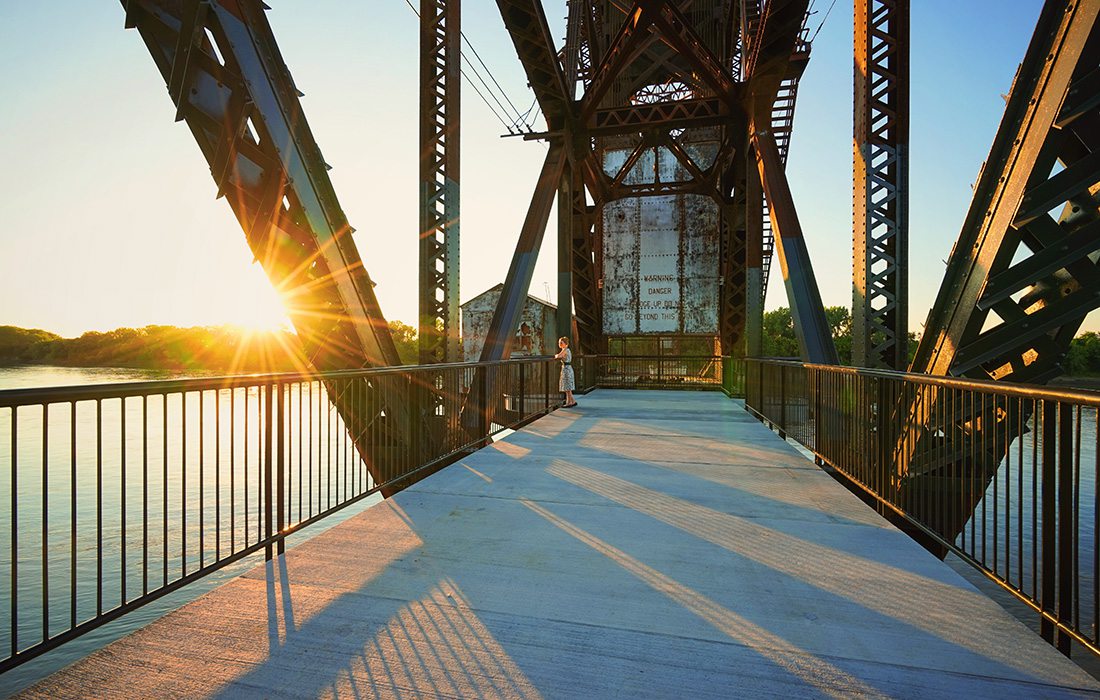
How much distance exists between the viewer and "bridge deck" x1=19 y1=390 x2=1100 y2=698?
7.65 feet

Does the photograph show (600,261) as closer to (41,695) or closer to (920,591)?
(920,591)

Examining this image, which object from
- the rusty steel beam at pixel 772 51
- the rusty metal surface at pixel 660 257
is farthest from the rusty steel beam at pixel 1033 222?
the rusty metal surface at pixel 660 257

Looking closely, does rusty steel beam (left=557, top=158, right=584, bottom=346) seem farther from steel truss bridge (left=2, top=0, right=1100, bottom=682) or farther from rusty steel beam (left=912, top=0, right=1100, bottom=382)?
rusty steel beam (left=912, top=0, right=1100, bottom=382)

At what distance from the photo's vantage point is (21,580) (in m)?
8.55

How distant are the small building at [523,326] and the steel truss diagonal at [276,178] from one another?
2709 centimetres

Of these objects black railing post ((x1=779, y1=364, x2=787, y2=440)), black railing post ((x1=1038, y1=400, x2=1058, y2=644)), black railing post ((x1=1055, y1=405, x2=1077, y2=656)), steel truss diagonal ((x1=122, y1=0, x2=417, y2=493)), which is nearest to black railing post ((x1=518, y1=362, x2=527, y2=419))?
steel truss diagonal ((x1=122, y1=0, x2=417, y2=493))

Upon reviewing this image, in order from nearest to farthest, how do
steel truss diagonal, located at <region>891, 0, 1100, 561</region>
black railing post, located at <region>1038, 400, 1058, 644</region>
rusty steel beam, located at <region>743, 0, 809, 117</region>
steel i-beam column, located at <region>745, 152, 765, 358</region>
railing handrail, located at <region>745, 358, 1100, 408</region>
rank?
railing handrail, located at <region>745, 358, 1100, 408</region> < black railing post, located at <region>1038, 400, 1058, 644</region> < steel truss diagonal, located at <region>891, 0, 1100, 561</region> < rusty steel beam, located at <region>743, 0, 809, 117</region> < steel i-beam column, located at <region>745, 152, 765, 358</region>

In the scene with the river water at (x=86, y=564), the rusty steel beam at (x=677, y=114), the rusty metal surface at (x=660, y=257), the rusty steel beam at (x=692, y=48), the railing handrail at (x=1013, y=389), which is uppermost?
the rusty steel beam at (x=692, y=48)

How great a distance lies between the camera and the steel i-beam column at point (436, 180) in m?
7.77

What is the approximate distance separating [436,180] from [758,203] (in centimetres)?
965

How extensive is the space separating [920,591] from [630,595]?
174 centimetres

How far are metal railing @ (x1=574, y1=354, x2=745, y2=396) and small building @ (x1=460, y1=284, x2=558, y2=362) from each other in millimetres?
12386

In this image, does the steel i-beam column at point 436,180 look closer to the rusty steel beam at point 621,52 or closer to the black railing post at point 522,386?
the black railing post at point 522,386

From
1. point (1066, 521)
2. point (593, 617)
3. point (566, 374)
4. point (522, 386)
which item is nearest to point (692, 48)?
point (566, 374)
